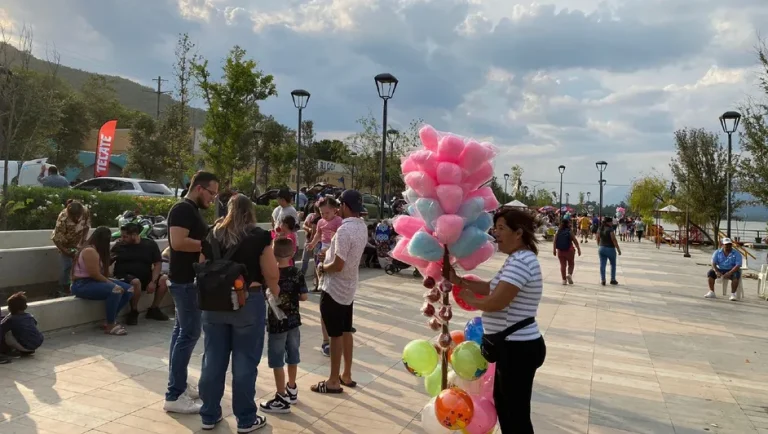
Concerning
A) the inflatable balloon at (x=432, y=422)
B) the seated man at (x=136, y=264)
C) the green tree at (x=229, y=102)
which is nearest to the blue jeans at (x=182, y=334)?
the inflatable balloon at (x=432, y=422)

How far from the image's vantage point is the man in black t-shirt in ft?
14.6

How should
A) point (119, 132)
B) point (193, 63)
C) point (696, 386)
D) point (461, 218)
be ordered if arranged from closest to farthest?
point (461, 218)
point (696, 386)
point (193, 63)
point (119, 132)

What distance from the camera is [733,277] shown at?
1276cm

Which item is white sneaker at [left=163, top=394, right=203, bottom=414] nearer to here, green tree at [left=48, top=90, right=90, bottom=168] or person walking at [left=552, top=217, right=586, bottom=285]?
person walking at [left=552, top=217, right=586, bottom=285]

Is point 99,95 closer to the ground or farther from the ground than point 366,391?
farther from the ground

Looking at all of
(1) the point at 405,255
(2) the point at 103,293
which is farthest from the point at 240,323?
(2) the point at 103,293

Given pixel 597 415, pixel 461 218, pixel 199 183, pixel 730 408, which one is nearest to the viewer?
pixel 461 218

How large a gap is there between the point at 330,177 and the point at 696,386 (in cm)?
7788

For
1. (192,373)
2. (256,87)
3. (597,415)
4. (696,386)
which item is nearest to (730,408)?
(696,386)

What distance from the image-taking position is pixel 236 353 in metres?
4.16

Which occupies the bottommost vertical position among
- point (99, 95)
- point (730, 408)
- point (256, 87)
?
point (730, 408)

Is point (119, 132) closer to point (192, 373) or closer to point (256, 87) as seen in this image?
point (256, 87)

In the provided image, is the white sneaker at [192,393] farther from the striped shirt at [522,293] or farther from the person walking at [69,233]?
the person walking at [69,233]

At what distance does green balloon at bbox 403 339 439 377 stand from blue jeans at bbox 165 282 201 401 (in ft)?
5.95
